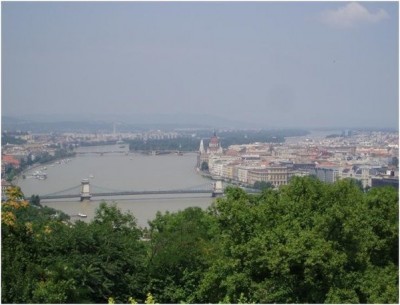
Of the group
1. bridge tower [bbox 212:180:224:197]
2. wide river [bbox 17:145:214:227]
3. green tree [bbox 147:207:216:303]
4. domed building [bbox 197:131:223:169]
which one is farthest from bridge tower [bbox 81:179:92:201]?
green tree [bbox 147:207:216:303]

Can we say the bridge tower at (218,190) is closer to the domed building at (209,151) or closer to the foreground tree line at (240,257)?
the domed building at (209,151)

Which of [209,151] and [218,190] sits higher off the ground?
[209,151]

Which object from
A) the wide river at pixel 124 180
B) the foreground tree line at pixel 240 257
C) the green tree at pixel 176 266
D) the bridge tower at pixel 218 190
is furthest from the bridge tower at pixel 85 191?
the green tree at pixel 176 266

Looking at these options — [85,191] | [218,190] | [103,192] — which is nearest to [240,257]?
[218,190]

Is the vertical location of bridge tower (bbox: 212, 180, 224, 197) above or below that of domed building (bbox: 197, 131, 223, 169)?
below

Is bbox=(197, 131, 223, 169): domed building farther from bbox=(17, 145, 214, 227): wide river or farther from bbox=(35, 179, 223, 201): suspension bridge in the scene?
bbox=(35, 179, 223, 201): suspension bridge

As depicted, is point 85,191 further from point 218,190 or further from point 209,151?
point 209,151
